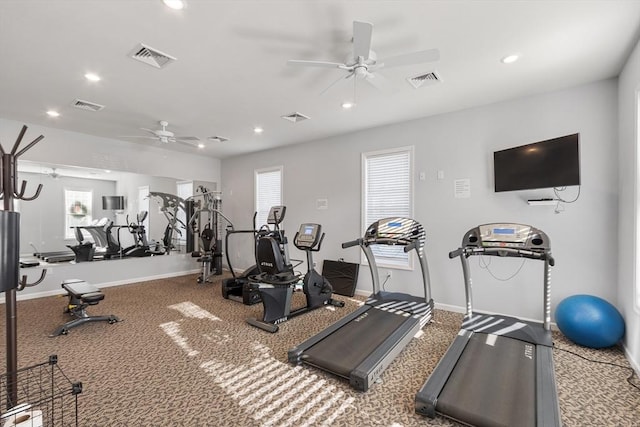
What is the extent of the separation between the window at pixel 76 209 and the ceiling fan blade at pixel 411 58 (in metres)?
5.92

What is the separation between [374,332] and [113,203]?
5715mm

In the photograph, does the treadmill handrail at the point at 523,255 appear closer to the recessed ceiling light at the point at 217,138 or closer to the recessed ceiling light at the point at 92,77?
the recessed ceiling light at the point at 92,77

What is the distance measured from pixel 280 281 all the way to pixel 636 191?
3689 mm

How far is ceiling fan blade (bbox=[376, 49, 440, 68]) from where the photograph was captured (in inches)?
92.8

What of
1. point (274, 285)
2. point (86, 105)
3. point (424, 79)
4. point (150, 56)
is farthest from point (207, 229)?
point (424, 79)

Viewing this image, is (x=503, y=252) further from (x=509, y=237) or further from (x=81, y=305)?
(x=81, y=305)

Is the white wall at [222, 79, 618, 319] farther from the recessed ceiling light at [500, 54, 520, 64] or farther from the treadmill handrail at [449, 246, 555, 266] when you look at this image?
the recessed ceiling light at [500, 54, 520, 64]

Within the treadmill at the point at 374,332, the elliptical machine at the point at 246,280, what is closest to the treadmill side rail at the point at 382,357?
the treadmill at the point at 374,332

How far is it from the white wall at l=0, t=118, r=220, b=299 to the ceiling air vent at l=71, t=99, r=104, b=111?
1.59m

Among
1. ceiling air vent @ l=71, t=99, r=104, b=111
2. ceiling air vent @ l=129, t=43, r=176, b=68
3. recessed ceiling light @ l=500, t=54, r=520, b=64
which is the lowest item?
ceiling air vent @ l=71, t=99, r=104, b=111

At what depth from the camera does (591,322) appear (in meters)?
2.99

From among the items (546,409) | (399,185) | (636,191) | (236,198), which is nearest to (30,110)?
(236,198)

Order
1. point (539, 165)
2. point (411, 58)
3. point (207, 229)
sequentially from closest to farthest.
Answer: point (411, 58), point (539, 165), point (207, 229)

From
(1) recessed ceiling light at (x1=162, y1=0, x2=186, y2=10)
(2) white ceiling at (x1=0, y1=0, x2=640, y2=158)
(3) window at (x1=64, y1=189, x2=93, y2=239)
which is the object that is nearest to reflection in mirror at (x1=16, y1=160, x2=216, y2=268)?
(3) window at (x1=64, y1=189, x2=93, y2=239)
